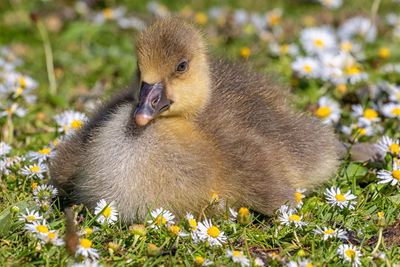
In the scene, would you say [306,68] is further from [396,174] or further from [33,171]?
[33,171]

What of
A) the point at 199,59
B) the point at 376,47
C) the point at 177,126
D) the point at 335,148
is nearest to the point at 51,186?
the point at 177,126

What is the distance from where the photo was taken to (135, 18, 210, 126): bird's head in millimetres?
2920

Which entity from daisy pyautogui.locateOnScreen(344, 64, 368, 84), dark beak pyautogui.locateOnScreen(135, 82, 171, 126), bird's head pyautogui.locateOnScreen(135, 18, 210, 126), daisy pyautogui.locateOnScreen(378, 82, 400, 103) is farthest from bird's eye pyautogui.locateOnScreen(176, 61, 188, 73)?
daisy pyautogui.locateOnScreen(344, 64, 368, 84)

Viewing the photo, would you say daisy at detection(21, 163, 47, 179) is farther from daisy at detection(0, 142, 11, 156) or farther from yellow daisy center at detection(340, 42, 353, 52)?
yellow daisy center at detection(340, 42, 353, 52)

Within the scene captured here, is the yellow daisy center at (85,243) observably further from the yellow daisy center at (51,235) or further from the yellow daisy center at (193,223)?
the yellow daisy center at (193,223)

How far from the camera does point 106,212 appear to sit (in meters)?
2.99

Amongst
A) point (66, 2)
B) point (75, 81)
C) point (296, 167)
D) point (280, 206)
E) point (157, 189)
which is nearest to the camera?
point (157, 189)

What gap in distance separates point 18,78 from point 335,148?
262 cm

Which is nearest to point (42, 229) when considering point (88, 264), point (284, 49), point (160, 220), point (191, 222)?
point (88, 264)

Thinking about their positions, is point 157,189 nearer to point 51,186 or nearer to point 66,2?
point 51,186

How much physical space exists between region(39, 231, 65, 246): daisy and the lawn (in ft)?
0.04

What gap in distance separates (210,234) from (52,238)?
762 mm

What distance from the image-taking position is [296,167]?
344 centimetres

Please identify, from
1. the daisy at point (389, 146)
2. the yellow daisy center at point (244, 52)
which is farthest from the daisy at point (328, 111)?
the yellow daisy center at point (244, 52)
